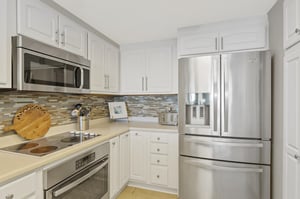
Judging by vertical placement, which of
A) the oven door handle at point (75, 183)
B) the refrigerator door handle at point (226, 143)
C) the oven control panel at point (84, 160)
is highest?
the refrigerator door handle at point (226, 143)

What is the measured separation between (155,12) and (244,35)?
106cm

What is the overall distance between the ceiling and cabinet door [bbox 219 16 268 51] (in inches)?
4.4

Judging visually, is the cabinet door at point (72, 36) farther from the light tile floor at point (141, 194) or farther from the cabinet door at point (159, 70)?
the light tile floor at point (141, 194)

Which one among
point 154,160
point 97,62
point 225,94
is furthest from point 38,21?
point 154,160

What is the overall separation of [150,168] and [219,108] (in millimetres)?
1237

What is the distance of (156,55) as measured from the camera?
2668 mm

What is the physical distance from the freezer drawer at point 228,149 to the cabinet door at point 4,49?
1.74m

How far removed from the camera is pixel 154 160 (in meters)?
2.35

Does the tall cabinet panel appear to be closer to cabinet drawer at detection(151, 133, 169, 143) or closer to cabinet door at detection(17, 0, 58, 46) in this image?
cabinet door at detection(17, 0, 58, 46)

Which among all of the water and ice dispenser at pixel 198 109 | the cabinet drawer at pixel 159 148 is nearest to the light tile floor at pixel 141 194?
the cabinet drawer at pixel 159 148

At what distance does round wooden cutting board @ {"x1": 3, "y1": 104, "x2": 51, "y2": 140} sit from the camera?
1.58 metres

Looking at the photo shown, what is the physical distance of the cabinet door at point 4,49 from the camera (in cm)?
119
